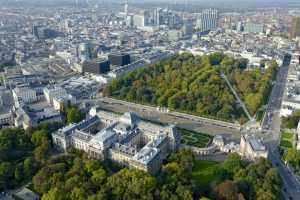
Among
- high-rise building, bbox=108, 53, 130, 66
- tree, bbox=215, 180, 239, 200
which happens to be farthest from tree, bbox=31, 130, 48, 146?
high-rise building, bbox=108, 53, 130, 66

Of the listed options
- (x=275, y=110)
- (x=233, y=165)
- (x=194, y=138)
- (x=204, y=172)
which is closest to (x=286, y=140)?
(x=275, y=110)

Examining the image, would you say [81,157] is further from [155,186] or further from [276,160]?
[276,160]

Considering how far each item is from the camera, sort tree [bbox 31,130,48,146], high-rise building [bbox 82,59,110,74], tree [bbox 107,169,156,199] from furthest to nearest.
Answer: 1. high-rise building [bbox 82,59,110,74]
2. tree [bbox 31,130,48,146]
3. tree [bbox 107,169,156,199]

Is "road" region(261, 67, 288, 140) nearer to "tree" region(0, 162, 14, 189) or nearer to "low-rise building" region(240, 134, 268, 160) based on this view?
"low-rise building" region(240, 134, 268, 160)

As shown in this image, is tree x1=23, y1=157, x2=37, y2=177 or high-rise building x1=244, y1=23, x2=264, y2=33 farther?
high-rise building x1=244, y1=23, x2=264, y2=33

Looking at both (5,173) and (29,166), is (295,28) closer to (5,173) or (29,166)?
(29,166)
